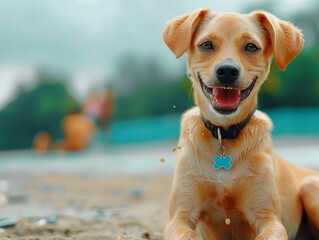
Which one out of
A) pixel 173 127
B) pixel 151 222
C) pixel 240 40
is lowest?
pixel 173 127

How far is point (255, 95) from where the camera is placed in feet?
13.9

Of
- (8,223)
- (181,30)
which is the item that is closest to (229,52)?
(181,30)

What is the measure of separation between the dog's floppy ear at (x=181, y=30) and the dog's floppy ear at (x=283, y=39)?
0.46m

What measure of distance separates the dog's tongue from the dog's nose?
12cm

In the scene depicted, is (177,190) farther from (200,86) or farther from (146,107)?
(146,107)

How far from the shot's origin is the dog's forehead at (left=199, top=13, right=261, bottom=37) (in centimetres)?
409

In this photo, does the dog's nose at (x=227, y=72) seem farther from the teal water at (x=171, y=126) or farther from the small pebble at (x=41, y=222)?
the teal water at (x=171, y=126)

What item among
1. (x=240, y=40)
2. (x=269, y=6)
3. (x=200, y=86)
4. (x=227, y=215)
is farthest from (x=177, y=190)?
(x=269, y=6)

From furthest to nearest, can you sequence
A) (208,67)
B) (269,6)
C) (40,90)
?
(40,90)
(269,6)
(208,67)

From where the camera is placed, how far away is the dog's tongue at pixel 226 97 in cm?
400

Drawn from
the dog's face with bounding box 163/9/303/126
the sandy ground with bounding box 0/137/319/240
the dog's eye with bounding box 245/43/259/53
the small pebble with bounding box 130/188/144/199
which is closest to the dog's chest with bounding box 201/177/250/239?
the dog's face with bounding box 163/9/303/126

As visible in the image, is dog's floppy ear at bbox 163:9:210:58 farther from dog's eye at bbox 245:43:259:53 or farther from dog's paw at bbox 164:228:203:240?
dog's paw at bbox 164:228:203:240

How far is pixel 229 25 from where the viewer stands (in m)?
4.11

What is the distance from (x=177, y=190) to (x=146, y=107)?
1066 inches
